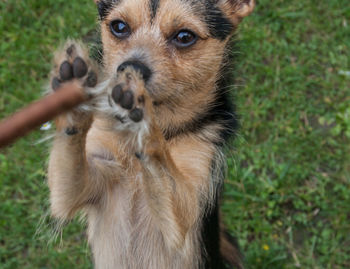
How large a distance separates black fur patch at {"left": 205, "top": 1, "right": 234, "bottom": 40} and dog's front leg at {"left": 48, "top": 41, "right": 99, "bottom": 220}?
4.78 ft

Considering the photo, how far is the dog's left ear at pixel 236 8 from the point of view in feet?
11.8

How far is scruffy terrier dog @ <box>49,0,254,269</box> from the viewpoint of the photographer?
2.82m

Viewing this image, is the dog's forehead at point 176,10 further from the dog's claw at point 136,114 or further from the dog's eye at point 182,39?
the dog's claw at point 136,114

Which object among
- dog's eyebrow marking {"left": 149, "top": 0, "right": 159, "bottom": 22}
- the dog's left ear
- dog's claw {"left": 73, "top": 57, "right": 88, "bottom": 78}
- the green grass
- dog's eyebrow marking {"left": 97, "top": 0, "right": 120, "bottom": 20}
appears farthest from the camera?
the green grass

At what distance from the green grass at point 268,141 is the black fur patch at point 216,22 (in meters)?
1.36

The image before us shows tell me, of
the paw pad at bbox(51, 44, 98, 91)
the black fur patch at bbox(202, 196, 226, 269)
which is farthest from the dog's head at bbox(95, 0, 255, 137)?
the black fur patch at bbox(202, 196, 226, 269)

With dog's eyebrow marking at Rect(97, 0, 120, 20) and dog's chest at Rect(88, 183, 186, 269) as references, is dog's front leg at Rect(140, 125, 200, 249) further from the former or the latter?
dog's eyebrow marking at Rect(97, 0, 120, 20)

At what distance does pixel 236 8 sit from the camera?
145 inches

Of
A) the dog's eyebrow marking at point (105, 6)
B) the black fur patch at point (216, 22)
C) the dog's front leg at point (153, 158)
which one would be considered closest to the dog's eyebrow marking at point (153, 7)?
the dog's eyebrow marking at point (105, 6)

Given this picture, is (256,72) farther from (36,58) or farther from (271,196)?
(36,58)

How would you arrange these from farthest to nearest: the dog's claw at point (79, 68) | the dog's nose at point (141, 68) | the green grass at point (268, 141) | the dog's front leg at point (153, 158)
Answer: the green grass at point (268, 141)
the dog's nose at point (141, 68)
the dog's front leg at point (153, 158)
the dog's claw at point (79, 68)

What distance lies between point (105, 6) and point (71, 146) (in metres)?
1.44

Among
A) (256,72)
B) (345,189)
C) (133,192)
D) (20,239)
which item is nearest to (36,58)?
(20,239)

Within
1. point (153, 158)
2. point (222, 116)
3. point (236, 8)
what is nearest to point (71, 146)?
point (153, 158)
